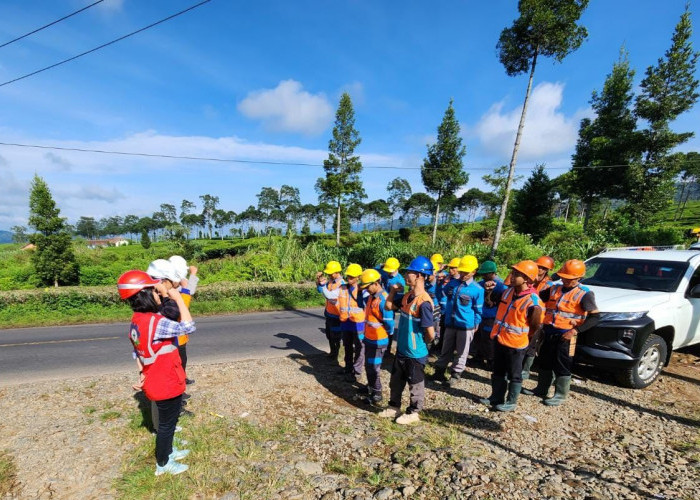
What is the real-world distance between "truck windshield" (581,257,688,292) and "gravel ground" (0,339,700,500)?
1.44m

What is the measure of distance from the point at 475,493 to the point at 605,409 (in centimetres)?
261

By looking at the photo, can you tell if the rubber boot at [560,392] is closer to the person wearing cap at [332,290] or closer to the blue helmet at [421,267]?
the blue helmet at [421,267]

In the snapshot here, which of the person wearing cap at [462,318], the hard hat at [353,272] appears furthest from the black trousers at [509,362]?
the hard hat at [353,272]

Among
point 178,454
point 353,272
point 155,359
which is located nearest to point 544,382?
point 353,272

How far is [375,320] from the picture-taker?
410 cm

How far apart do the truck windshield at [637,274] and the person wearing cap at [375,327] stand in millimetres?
3936

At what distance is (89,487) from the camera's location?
2.81m

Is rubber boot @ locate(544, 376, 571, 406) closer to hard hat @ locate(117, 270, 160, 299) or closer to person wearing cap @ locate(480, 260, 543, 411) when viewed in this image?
person wearing cap @ locate(480, 260, 543, 411)

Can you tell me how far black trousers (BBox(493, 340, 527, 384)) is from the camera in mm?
3844

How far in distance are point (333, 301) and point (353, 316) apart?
2.13 ft

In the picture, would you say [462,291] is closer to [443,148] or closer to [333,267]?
[333,267]

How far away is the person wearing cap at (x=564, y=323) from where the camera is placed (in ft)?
13.0

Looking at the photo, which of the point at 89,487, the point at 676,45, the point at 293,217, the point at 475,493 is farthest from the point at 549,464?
the point at 293,217

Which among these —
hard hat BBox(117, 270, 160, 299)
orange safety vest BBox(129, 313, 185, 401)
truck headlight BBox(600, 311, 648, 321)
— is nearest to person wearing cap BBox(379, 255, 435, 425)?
orange safety vest BBox(129, 313, 185, 401)
